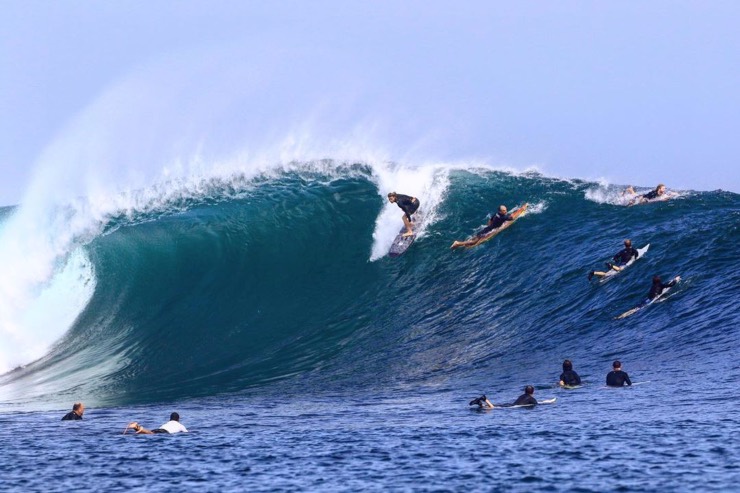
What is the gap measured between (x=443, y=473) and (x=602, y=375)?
24.9ft

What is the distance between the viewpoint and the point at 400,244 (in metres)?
29.0

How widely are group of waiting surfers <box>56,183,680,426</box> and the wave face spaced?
38cm

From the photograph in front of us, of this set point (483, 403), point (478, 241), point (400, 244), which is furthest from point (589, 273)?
point (483, 403)

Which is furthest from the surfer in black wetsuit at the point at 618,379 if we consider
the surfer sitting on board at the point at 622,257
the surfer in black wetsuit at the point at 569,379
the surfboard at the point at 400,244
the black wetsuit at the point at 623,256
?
the surfboard at the point at 400,244

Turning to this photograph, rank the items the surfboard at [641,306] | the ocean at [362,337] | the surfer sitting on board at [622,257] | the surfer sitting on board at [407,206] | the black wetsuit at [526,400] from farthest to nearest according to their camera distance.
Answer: the surfer sitting on board at [407,206], the surfer sitting on board at [622,257], the surfboard at [641,306], the black wetsuit at [526,400], the ocean at [362,337]

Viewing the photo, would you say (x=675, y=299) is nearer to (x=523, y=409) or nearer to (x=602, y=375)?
(x=602, y=375)

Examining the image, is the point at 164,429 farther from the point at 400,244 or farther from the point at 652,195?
the point at 652,195

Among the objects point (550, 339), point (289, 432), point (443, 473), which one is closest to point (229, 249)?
point (550, 339)

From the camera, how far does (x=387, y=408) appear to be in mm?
16844

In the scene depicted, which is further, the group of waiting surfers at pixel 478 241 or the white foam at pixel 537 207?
the white foam at pixel 537 207

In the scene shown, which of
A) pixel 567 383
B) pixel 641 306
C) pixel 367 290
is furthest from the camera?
pixel 367 290

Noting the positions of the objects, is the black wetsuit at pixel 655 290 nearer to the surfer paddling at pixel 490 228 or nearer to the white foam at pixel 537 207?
the surfer paddling at pixel 490 228

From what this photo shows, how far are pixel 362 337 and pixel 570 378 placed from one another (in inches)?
282

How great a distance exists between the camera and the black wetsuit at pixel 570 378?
17406 millimetres
